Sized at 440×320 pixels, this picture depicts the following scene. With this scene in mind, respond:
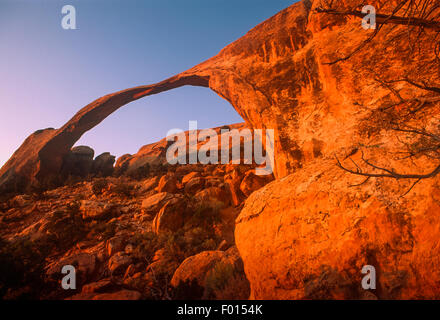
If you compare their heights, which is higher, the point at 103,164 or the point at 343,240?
the point at 103,164

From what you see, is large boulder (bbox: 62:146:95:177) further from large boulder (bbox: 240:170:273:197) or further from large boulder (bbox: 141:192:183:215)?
large boulder (bbox: 240:170:273:197)

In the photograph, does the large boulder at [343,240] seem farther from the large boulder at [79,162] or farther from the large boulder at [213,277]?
the large boulder at [79,162]

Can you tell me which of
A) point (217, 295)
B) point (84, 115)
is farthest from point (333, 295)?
point (84, 115)

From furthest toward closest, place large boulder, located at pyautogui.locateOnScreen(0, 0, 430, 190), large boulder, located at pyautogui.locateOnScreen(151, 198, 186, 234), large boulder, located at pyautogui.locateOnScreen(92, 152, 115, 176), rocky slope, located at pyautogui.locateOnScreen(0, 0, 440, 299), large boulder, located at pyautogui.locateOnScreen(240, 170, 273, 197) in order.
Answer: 1. large boulder, located at pyautogui.locateOnScreen(92, 152, 115, 176)
2. large boulder, located at pyautogui.locateOnScreen(240, 170, 273, 197)
3. large boulder, located at pyautogui.locateOnScreen(151, 198, 186, 234)
4. large boulder, located at pyautogui.locateOnScreen(0, 0, 430, 190)
5. rocky slope, located at pyautogui.locateOnScreen(0, 0, 440, 299)

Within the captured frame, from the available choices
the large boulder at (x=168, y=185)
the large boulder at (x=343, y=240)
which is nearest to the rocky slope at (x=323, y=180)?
the large boulder at (x=343, y=240)

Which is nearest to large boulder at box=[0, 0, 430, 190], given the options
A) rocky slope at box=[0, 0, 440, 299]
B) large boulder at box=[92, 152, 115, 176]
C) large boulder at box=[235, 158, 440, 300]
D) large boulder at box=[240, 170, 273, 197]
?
rocky slope at box=[0, 0, 440, 299]

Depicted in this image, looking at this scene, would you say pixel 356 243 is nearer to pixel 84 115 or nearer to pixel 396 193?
pixel 396 193

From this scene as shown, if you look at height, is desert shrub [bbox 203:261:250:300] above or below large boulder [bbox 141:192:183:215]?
below

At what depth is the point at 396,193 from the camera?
80.3 inches

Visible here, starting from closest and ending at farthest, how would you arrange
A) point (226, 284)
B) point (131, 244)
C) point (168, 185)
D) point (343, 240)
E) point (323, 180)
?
point (343, 240) → point (323, 180) → point (226, 284) → point (131, 244) → point (168, 185)

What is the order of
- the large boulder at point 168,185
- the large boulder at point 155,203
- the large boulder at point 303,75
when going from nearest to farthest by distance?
the large boulder at point 303,75
the large boulder at point 155,203
the large boulder at point 168,185

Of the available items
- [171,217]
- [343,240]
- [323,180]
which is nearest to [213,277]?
[343,240]

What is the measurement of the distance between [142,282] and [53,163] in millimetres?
11979

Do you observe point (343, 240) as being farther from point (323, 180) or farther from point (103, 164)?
point (103, 164)
